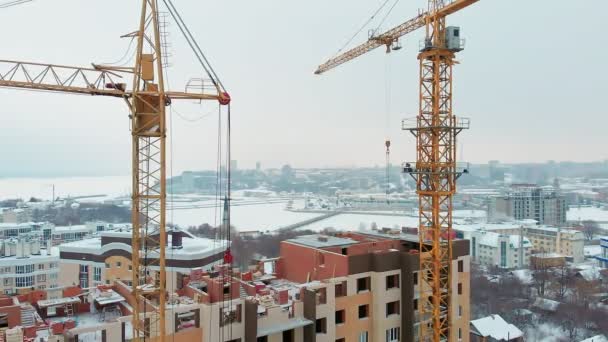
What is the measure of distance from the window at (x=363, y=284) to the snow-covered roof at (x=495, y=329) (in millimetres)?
17164

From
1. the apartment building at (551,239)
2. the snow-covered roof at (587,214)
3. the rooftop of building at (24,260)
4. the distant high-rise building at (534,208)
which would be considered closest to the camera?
the rooftop of building at (24,260)

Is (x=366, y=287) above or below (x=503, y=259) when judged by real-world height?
above

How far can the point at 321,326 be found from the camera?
1593 cm

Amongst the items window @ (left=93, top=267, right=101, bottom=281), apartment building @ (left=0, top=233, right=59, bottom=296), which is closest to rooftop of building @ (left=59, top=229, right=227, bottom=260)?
window @ (left=93, top=267, right=101, bottom=281)

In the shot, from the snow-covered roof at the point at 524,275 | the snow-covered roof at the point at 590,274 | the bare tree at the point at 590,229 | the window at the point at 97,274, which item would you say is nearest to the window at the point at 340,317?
the window at the point at 97,274

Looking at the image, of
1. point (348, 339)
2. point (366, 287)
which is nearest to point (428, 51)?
point (366, 287)

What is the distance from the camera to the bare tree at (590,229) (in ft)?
280

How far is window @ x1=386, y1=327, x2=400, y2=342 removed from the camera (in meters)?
17.9

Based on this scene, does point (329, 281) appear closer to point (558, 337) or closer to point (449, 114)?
point (449, 114)

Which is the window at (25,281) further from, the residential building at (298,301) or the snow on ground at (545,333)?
the snow on ground at (545,333)

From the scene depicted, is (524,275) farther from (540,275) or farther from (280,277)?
(280,277)

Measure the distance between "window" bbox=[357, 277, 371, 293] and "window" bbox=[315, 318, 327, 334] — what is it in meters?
2.22

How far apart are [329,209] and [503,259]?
66.7 m

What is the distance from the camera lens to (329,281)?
53.8ft
